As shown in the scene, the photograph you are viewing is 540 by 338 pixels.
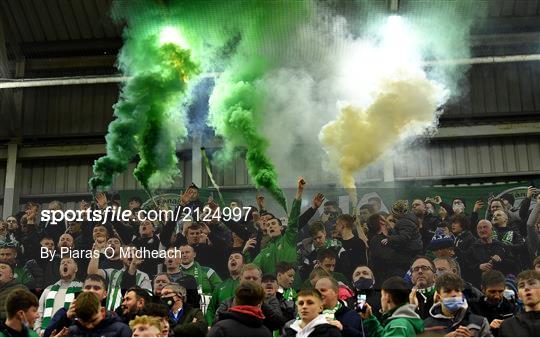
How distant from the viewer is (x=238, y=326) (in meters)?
6.02

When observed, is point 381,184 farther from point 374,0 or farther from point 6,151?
point 6,151

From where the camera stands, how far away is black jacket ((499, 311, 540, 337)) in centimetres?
647

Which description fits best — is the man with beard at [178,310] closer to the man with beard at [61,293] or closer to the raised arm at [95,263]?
the man with beard at [61,293]

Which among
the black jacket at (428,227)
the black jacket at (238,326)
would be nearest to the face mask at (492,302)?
the black jacket at (428,227)

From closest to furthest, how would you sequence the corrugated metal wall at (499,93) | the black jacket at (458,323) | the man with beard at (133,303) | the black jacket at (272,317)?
the black jacket at (458,323) < the black jacket at (272,317) < the man with beard at (133,303) < the corrugated metal wall at (499,93)

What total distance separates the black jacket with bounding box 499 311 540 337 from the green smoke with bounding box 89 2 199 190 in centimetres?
957

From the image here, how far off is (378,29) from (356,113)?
166cm

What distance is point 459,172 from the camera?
54.7 feet

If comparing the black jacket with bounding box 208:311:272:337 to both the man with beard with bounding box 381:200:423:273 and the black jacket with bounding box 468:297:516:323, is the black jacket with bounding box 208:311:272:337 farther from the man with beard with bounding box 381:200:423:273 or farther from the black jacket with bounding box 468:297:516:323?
the man with beard with bounding box 381:200:423:273

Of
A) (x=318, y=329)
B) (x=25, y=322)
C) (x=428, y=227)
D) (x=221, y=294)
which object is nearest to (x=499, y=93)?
(x=428, y=227)

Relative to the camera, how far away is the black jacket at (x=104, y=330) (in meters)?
6.38

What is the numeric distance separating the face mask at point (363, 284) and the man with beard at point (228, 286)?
1446mm

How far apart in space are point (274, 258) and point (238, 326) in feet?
12.5

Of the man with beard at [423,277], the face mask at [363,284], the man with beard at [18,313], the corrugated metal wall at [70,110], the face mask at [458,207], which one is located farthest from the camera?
the corrugated metal wall at [70,110]
